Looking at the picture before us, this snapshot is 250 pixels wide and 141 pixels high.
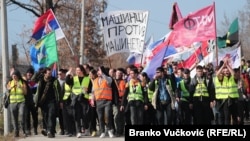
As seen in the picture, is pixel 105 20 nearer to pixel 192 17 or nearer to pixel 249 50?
pixel 192 17

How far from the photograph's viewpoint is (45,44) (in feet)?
57.0

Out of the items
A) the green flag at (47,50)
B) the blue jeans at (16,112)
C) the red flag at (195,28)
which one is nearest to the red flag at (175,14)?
the red flag at (195,28)

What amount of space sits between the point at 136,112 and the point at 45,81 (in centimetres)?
249

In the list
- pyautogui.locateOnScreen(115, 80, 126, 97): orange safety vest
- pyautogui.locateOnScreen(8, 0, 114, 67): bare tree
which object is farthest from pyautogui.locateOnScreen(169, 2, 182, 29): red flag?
pyautogui.locateOnScreen(8, 0, 114, 67): bare tree

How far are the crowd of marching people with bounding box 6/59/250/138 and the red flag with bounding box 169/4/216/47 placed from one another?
990mm

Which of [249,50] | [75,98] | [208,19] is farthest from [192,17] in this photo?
[249,50]

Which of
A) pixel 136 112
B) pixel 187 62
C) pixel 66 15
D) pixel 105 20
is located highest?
pixel 66 15

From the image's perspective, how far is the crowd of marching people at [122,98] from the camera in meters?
14.2

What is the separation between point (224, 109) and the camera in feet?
46.7

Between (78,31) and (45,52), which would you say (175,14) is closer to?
(45,52)

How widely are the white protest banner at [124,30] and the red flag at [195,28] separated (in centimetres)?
193

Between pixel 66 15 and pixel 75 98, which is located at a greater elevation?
pixel 66 15

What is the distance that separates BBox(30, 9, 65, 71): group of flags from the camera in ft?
56.0

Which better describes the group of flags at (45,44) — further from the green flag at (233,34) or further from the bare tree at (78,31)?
the bare tree at (78,31)
